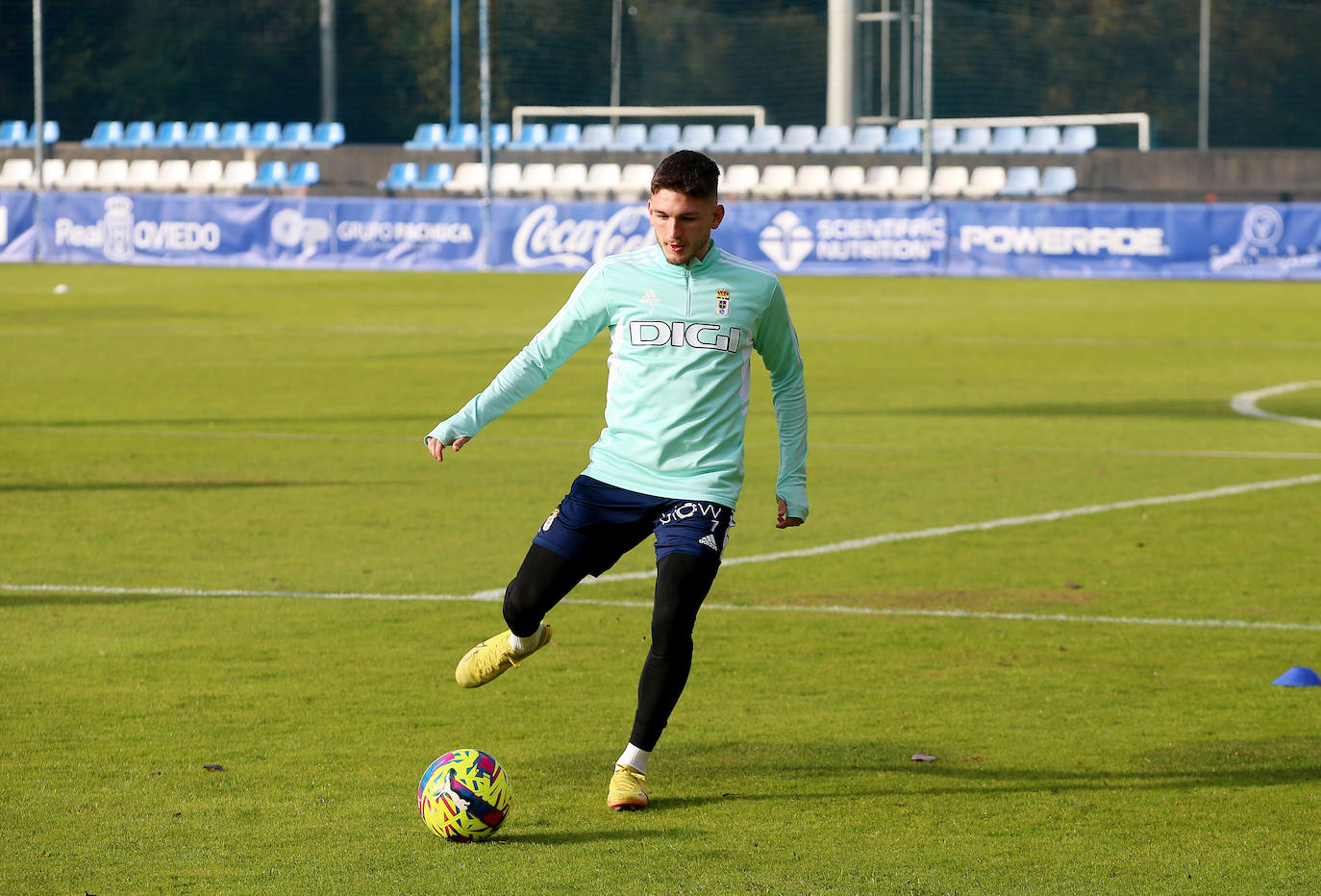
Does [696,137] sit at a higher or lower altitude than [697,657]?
higher

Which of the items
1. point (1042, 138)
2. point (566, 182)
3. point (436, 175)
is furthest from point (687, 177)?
point (1042, 138)

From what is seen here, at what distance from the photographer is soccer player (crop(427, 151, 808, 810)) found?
18.0 ft

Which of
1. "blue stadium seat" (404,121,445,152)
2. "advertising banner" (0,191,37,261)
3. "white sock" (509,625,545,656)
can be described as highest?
"blue stadium seat" (404,121,445,152)

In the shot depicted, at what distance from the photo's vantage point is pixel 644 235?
109ft

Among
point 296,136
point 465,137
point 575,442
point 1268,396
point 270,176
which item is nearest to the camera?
point 575,442

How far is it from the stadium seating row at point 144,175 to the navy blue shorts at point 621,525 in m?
40.6

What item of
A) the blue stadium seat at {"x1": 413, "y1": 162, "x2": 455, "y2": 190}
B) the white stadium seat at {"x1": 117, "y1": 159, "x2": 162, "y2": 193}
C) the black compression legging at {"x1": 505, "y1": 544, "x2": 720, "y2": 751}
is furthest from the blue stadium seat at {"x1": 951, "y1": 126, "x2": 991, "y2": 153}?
the black compression legging at {"x1": 505, "y1": 544, "x2": 720, "y2": 751}

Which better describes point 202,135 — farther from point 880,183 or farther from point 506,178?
point 880,183

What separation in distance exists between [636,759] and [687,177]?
5.41 ft

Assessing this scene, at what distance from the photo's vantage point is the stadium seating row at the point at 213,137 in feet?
156

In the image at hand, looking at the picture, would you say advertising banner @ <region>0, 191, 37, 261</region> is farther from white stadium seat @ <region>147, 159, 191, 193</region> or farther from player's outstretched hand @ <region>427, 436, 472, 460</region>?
player's outstretched hand @ <region>427, 436, 472, 460</region>

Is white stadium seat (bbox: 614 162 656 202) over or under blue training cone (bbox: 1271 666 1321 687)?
over

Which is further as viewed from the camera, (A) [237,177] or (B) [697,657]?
(A) [237,177]

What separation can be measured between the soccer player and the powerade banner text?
90.3 feet
